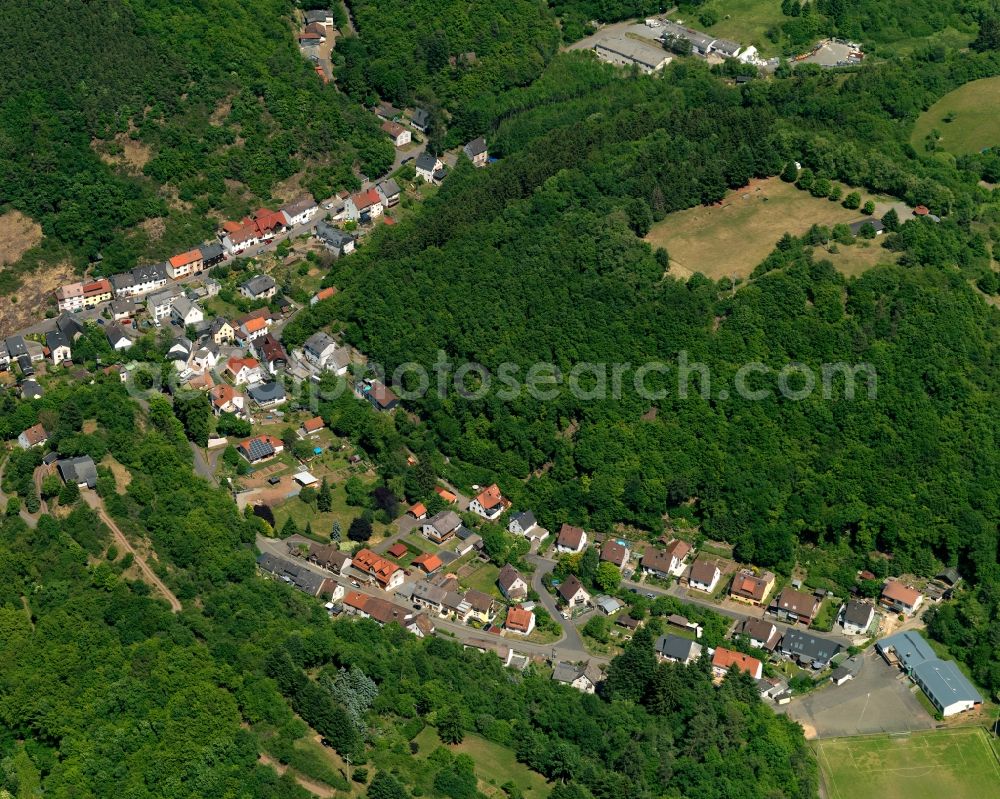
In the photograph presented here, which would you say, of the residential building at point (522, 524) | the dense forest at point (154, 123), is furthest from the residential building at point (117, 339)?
the residential building at point (522, 524)

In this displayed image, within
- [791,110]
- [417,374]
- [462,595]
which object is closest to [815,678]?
[462,595]

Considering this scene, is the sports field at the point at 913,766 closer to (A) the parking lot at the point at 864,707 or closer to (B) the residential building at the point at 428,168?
(A) the parking lot at the point at 864,707

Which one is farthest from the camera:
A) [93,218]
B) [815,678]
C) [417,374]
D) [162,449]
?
[93,218]

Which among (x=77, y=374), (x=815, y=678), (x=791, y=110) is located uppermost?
(x=791, y=110)

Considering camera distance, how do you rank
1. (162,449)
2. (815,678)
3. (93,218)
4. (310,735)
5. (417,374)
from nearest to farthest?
1. (310,735)
2. (815,678)
3. (162,449)
4. (417,374)
5. (93,218)

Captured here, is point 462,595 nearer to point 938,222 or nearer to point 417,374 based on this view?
point 417,374

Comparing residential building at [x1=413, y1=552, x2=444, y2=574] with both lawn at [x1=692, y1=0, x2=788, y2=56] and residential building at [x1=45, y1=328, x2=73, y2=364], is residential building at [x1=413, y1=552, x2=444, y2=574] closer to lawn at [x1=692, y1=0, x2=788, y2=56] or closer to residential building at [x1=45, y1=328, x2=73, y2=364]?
residential building at [x1=45, y1=328, x2=73, y2=364]

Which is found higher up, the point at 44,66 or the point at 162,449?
the point at 44,66
